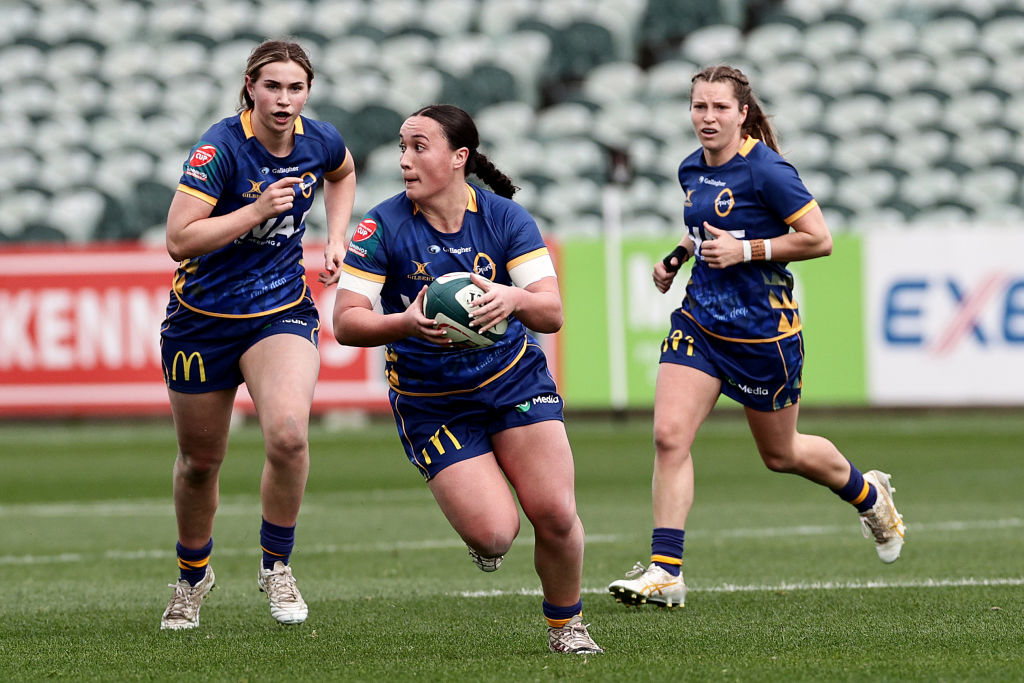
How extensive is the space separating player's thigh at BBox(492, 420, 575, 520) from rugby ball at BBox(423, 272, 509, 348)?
478mm

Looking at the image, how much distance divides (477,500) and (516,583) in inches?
82.9

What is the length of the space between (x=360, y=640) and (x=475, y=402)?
3.44ft

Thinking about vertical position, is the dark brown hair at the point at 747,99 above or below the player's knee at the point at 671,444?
above

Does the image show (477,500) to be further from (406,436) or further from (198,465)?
(198,465)

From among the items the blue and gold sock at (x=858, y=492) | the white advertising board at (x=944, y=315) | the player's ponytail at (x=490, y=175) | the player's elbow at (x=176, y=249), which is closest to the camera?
the player's ponytail at (x=490, y=175)

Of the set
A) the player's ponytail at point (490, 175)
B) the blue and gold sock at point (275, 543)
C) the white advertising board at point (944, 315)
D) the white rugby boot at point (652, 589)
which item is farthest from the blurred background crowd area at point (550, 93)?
the player's ponytail at point (490, 175)

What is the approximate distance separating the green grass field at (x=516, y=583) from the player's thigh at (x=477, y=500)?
430 mm

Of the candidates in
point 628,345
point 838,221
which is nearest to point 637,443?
point 628,345

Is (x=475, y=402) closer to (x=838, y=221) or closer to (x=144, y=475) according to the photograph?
(x=144, y=475)

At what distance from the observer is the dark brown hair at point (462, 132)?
504 cm

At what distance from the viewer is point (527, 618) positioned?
5887mm

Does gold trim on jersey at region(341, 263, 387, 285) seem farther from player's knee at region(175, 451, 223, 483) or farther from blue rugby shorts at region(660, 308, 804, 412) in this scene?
blue rugby shorts at region(660, 308, 804, 412)

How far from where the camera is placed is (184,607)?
19.5 ft

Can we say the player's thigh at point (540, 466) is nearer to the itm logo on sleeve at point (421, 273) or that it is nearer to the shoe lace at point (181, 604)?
the itm logo on sleeve at point (421, 273)
